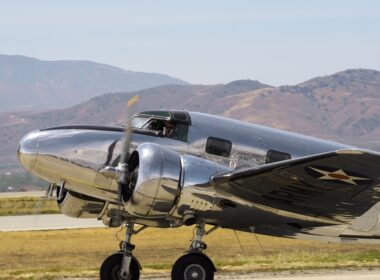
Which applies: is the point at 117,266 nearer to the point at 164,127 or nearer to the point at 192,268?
the point at 192,268

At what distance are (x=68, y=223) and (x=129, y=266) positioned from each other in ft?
88.2

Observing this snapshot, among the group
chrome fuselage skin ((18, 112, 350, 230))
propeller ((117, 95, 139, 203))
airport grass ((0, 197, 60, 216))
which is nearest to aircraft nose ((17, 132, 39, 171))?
chrome fuselage skin ((18, 112, 350, 230))

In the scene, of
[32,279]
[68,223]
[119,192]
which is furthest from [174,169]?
[68,223]

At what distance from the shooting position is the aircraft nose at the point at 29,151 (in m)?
15.8

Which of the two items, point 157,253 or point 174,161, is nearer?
point 174,161

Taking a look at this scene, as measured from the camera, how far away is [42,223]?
43094 millimetres

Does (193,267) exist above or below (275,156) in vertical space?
below

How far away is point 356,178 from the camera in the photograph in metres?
14.9

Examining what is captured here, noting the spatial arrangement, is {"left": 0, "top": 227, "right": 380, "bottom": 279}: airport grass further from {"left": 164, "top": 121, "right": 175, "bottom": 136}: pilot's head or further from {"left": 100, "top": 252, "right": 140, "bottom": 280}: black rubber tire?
{"left": 164, "top": 121, "right": 175, "bottom": 136}: pilot's head

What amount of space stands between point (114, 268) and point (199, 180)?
3.06 metres

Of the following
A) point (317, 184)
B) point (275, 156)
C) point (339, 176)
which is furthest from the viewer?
point (275, 156)

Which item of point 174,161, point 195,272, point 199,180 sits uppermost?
point 174,161

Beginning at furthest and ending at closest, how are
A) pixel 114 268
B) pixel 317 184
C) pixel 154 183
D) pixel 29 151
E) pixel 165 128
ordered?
pixel 114 268 < pixel 165 128 < pixel 29 151 < pixel 317 184 < pixel 154 183

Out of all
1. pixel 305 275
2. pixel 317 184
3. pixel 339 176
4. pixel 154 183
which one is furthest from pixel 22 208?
pixel 339 176
